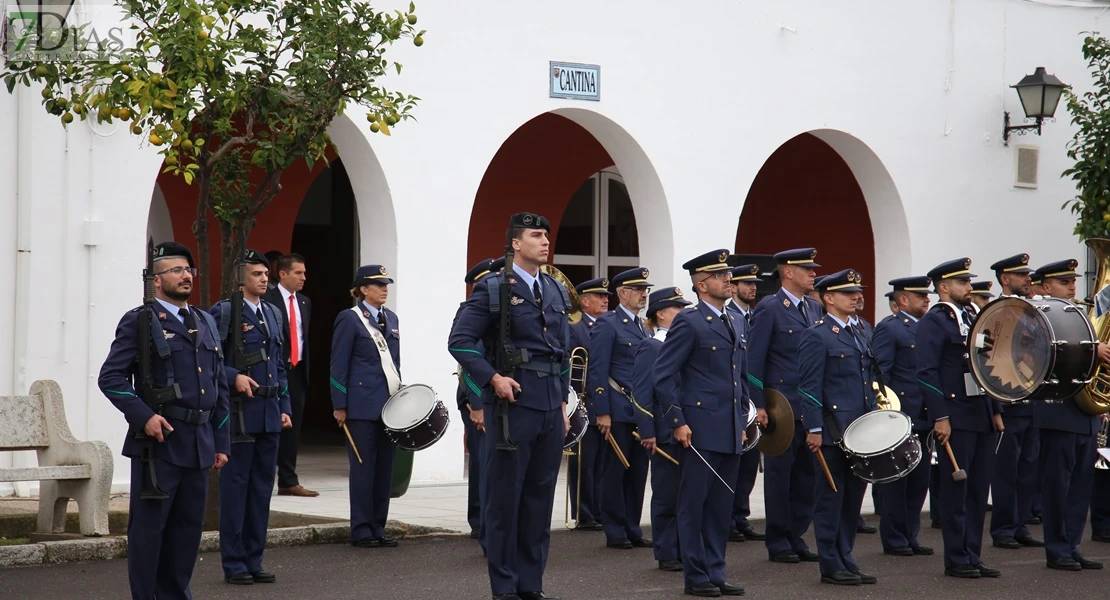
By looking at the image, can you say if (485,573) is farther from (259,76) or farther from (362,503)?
(259,76)

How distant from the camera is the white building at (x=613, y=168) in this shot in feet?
37.4

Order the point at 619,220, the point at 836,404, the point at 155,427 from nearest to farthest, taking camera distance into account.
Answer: the point at 155,427, the point at 836,404, the point at 619,220

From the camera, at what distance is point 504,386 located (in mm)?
7258

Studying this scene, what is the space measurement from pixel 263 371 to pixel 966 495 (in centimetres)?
440

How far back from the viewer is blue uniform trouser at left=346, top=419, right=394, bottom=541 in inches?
396

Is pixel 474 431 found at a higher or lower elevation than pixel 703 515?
higher

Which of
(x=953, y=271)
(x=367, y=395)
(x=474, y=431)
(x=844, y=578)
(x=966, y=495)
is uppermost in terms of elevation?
(x=953, y=271)

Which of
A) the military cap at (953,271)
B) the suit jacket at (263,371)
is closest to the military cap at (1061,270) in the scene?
the military cap at (953,271)

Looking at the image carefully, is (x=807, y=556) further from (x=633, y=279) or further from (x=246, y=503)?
(x=246, y=503)

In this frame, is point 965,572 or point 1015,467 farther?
point 1015,467

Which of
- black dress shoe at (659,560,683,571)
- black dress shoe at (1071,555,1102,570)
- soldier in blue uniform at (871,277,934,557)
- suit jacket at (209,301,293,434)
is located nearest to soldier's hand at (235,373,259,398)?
suit jacket at (209,301,293,434)

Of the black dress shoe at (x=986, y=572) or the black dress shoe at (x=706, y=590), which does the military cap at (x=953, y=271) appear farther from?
the black dress shoe at (x=706, y=590)

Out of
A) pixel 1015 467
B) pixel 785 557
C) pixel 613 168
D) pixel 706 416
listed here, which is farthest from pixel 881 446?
pixel 613 168

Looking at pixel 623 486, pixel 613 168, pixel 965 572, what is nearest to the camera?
pixel 965 572
